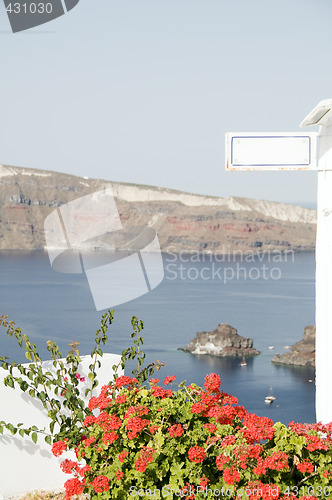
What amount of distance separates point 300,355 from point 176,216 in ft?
131

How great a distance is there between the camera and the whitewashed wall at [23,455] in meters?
2.38

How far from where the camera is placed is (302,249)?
3078 inches

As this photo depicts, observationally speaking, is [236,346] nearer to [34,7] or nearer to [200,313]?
[200,313]

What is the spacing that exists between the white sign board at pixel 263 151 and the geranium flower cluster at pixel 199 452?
2.81ft

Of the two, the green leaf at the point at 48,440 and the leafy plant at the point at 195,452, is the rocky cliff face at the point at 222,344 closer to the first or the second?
the green leaf at the point at 48,440

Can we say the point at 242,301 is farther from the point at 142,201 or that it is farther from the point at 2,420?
the point at 2,420

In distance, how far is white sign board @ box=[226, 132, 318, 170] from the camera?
7.68 feet

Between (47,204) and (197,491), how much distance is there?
8185cm

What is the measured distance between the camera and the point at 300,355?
38.8 metres

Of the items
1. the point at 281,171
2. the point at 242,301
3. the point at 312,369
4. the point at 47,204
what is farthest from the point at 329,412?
the point at 47,204

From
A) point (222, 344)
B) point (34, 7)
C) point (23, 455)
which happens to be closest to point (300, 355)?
point (222, 344)

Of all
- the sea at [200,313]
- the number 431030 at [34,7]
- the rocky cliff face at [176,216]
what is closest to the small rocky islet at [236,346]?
the sea at [200,313]

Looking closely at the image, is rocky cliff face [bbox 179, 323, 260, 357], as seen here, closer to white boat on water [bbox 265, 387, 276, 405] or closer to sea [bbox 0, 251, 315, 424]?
sea [bbox 0, 251, 315, 424]

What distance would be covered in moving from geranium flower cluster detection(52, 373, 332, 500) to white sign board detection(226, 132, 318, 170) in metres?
0.86
